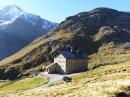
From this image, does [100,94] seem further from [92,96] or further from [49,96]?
[49,96]

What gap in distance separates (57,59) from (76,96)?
13041 centimetres

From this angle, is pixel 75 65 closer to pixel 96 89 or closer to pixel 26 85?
pixel 26 85

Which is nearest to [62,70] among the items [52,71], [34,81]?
[52,71]

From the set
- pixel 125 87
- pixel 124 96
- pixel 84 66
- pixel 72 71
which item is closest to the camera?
pixel 124 96

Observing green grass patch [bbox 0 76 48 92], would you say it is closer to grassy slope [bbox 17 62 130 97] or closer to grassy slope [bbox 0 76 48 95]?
grassy slope [bbox 0 76 48 95]

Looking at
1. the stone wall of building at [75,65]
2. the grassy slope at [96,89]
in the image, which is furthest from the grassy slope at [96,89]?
the stone wall of building at [75,65]

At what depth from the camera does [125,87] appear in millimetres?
34344

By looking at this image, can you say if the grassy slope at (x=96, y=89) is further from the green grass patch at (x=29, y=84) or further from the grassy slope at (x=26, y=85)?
the green grass patch at (x=29, y=84)

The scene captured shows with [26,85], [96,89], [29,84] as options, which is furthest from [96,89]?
[26,85]

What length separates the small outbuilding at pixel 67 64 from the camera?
160875 mm

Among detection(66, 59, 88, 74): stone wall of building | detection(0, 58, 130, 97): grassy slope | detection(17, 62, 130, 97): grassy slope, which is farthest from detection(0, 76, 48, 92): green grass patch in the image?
detection(17, 62, 130, 97): grassy slope

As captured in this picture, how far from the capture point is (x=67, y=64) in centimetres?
16038

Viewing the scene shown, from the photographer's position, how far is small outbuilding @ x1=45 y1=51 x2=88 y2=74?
160875 mm

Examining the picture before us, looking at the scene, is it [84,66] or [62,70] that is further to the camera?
[84,66]
